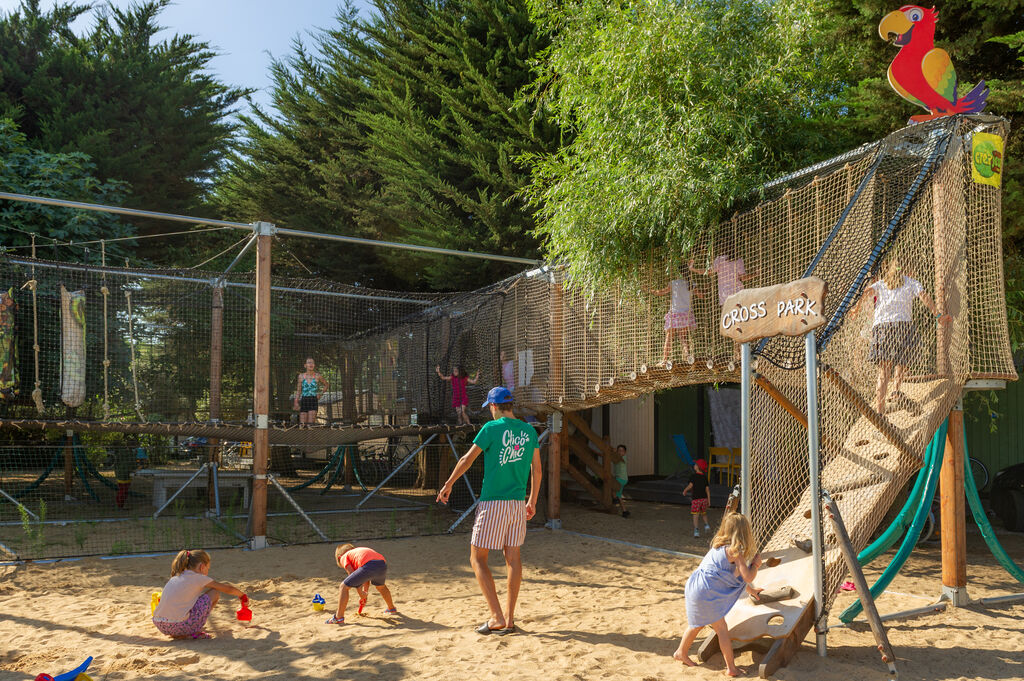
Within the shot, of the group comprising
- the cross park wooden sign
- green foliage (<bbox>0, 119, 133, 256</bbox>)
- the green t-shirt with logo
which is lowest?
the green t-shirt with logo

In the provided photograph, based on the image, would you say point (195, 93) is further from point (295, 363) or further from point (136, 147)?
point (295, 363)

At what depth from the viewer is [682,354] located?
777 centimetres

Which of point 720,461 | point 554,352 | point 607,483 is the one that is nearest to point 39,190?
point 554,352

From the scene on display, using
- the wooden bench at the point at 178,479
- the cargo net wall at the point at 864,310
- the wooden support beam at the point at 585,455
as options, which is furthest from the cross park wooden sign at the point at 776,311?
the wooden bench at the point at 178,479

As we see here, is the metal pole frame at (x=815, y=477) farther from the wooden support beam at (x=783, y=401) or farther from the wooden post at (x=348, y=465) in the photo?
the wooden post at (x=348, y=465)

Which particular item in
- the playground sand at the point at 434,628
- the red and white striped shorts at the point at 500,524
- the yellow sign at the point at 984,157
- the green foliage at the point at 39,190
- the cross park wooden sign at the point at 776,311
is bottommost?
the playground sand at the point at 434,628

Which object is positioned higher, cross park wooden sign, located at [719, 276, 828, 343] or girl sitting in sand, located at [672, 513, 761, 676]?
cross park wooden sign, located at [719, 276, 828, 343]

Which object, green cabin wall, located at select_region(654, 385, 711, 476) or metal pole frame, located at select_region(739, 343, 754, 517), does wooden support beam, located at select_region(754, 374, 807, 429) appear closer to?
metal pole frame, located at select_region(739, 343, 754, 517)

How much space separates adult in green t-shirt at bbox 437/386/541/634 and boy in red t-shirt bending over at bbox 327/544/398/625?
90 centimetres

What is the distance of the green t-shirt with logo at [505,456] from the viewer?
17.8ft

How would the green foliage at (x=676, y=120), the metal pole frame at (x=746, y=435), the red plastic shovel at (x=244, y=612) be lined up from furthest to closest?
the green foliage at (x=676, y=120)
the red plastic shovel at (x=244, y=612)
the metal pole frame at (x=746, y=435)

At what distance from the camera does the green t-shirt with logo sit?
542cm

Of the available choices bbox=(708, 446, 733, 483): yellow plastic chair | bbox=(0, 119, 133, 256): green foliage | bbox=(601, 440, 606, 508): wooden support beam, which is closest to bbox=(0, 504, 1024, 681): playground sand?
bbox=(601, 440, 606, 508): wooden support beam

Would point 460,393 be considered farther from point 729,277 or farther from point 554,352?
point 729,277
